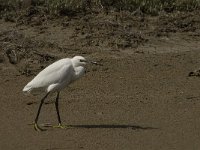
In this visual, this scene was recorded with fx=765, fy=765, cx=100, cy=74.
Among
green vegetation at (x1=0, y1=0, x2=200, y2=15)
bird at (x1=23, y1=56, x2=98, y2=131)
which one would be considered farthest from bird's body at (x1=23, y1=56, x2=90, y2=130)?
green vegetation at (x1=0, y1=0, x2=200, y2=15)

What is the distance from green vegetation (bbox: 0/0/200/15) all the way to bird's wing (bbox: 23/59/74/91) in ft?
16.4

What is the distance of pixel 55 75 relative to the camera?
9883 millimetres

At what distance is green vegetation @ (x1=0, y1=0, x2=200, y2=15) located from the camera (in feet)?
49.4

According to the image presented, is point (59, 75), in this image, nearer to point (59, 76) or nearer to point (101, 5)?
point (59, 76)

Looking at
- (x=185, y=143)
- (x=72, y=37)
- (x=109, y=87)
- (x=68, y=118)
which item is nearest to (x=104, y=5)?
(x=72, y=37)

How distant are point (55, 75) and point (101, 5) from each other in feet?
18.7

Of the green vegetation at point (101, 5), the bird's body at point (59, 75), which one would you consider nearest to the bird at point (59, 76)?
the bird's body at point (59, 75)

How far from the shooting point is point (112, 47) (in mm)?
13992

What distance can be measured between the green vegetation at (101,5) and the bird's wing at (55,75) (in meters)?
4.99

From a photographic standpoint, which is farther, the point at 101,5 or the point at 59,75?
the point at 101,5

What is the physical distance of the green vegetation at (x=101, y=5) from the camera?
593 inches

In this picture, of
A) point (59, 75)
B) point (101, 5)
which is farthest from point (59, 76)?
point (101, 5)

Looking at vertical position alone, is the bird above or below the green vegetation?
above

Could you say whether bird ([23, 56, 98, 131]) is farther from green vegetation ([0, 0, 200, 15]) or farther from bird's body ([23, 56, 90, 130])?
green vegetation ([0, 0, 200, 15])
